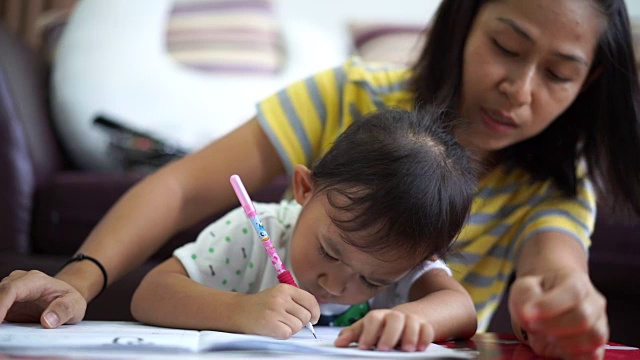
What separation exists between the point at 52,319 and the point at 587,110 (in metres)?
0.84

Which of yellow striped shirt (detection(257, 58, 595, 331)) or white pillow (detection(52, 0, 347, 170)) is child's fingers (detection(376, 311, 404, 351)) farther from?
white pillow (detection(52, 0, 347, 170))

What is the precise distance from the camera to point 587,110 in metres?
1.25

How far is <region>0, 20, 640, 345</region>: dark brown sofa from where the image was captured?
176 cm

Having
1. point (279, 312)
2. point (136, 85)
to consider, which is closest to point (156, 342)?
point (279, 312)

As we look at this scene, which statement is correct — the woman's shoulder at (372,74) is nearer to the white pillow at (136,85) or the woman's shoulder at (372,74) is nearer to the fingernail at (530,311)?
the fingernail at (530,311)

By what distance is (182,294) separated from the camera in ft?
2.94

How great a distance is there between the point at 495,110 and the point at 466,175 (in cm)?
21

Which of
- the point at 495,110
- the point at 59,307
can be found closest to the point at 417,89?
the point at 495,110

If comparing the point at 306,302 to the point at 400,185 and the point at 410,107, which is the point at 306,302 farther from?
the point at 410,107

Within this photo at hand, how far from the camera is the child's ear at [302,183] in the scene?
3.22ft

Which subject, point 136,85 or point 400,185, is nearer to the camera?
point 400,185

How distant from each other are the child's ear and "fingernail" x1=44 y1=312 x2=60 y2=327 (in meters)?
0.32

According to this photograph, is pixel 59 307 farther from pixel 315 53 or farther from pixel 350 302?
pixel 315 53

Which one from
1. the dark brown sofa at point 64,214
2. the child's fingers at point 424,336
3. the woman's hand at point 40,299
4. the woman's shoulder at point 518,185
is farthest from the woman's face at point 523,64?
the dark brown sofa at point 64,214
